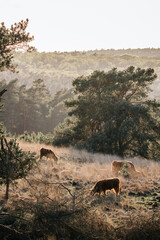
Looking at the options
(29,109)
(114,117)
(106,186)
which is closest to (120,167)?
(106,186)

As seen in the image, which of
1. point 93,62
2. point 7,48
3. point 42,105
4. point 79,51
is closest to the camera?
point 7,48

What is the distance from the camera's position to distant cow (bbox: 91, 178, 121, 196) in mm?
7504

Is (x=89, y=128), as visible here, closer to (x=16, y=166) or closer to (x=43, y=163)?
(x=43, y=163)

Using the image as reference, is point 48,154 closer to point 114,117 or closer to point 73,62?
point 114,117

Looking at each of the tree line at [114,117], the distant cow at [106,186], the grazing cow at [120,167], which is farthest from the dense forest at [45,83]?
the grazing cow at [120,167]

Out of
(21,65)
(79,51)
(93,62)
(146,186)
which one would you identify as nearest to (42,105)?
(146,186)

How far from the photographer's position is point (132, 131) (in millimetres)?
19391

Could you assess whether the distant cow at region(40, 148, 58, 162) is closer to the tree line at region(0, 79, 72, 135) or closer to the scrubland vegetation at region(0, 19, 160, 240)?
the scrubland vegetation at region(0, 19, 160, 240)

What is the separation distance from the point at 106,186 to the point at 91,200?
1.51m

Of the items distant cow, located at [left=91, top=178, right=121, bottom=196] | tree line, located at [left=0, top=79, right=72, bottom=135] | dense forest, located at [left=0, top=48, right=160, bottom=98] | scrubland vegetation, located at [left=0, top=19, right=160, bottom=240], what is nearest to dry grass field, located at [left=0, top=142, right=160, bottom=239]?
scrubland vegetation, located at [left=0, top=19, right=160, bottom=240]

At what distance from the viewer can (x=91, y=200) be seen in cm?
623

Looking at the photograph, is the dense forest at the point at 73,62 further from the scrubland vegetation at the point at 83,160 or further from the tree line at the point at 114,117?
the tree line at the point at 114,117

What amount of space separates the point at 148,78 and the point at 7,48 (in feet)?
45.4

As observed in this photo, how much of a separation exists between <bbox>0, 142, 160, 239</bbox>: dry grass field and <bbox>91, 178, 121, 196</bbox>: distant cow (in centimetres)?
20
